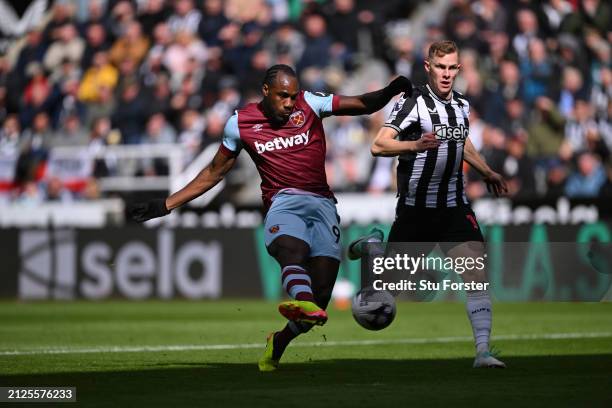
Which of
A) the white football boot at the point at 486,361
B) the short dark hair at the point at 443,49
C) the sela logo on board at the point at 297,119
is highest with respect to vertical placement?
the short dark hair at the point at 443,49

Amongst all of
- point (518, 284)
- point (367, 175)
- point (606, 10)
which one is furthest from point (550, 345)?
point (606, 10)

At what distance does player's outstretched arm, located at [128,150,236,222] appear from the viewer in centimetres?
901

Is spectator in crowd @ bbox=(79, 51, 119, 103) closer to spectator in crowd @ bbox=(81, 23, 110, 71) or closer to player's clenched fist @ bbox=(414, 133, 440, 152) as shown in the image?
spectator in crowd @ bbox=(81, 23, 110, 71)

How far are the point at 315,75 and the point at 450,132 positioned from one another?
1136 centimetres

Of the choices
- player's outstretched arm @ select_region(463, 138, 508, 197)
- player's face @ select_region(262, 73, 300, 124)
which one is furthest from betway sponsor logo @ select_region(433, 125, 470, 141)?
player's face @ select_region(262, 73, 300, 124)

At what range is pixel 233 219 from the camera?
65.6 ft

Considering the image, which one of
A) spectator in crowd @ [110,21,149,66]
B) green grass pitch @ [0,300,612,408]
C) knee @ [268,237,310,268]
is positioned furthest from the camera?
spectator in crowd @ [110,21,149,66]

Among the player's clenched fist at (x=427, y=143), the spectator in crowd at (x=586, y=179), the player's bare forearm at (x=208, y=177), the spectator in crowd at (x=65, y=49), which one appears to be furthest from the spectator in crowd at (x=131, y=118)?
the player's clenched fist at (x=427, y=143)

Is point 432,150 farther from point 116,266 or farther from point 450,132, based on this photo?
point 116,266

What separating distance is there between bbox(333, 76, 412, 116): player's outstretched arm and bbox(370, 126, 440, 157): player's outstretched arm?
0.64 ft

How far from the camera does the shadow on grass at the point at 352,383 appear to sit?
675 cm

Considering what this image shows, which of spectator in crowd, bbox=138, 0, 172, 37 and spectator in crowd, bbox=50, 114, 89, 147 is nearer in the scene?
spectator in crowd, bbox=50, 114, 89, 147

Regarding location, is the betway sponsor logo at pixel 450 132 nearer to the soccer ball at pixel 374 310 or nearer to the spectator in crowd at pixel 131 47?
the soccer ball at pixel 374 310

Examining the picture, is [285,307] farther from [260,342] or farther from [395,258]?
[260,342]
